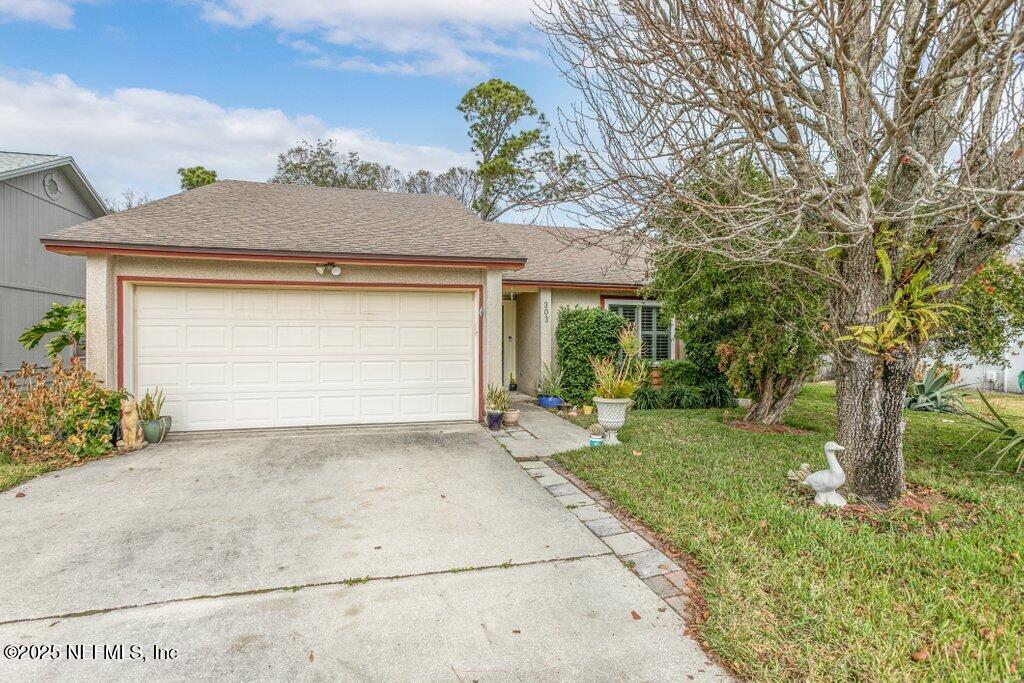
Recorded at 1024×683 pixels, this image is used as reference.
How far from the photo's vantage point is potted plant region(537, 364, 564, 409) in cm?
985

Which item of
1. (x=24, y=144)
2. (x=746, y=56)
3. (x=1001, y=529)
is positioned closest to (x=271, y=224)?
(x=746, y=56)

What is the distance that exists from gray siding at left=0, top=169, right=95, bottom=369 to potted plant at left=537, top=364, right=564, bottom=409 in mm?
11456

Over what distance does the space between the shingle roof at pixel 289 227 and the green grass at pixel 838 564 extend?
4234 millimetres

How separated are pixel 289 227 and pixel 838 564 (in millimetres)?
8091

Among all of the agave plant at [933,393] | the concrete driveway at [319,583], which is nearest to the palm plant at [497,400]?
the concrete driveway at [319,583]

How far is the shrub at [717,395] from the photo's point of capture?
10.4 m

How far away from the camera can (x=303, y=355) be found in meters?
7.82

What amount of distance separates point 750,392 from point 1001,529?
501 cm

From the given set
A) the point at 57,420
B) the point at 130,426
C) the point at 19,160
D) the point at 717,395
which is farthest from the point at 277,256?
the point at 19,160

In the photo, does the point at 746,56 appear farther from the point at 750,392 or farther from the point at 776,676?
the point at 750,392

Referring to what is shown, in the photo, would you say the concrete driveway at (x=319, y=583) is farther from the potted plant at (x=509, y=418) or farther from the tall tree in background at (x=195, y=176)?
the tall tree in background at (x=195, y=176)

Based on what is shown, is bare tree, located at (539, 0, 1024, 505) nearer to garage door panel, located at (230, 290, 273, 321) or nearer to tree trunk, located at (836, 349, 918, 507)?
tree trunk, located at (836, 349, 918, 507)

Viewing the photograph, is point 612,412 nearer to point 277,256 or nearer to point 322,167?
point 277,256

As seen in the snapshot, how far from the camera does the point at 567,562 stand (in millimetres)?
3576
